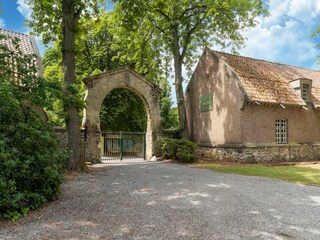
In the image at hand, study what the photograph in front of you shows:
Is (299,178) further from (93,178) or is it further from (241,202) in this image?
(93,178)

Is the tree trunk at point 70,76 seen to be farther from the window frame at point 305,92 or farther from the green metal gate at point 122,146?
the window frame at point 305,92

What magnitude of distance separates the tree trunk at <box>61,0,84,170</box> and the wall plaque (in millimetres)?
10420

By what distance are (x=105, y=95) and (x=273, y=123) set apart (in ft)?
36.8

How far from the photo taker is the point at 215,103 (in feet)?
63.7

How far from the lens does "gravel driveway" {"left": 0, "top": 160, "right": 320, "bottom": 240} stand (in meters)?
4.97

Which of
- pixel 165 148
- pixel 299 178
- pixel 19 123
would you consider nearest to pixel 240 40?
pixel 165 148

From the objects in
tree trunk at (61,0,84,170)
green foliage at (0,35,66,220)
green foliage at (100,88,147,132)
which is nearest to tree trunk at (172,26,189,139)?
green foliage at (100,88,147,132)

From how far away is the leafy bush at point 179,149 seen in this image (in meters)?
17.2

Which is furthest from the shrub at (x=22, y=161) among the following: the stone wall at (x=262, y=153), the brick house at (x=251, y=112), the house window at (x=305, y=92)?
the house window at (x=305, y=92)

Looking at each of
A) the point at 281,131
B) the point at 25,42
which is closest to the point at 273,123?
the point at 281,131

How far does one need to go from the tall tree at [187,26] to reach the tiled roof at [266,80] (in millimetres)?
2522

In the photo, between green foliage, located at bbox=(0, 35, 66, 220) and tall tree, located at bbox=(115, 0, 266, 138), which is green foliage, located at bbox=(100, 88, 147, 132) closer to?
tall tree, located at bbox=(115, 0, 266, 138)

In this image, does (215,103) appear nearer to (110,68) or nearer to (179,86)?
(179,86)

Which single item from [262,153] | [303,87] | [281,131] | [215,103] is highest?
[303,87]
